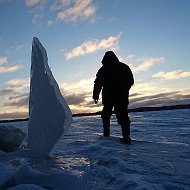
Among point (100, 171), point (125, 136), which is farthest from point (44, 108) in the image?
point (125, 136)

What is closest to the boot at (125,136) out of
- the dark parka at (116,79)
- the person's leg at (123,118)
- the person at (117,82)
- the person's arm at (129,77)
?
the person's leg at (123,118)

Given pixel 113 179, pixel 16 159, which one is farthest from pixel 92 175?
pixel 16 159

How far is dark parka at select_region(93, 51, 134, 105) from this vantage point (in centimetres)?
687

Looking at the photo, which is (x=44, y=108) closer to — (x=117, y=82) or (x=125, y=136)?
(x=125, y=136)

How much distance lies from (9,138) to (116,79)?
278 cm

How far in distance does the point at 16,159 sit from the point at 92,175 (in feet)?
3.76

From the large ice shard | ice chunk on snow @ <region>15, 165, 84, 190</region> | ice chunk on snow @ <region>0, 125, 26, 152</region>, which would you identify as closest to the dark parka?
ice chunk on snow @ <region>0, 125, 26, 152</region>

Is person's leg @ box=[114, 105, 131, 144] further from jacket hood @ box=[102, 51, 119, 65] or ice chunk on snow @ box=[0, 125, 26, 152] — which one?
ice chunk on snow @ box=[0, 125, 26, 152]

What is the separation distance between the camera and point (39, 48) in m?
4.25

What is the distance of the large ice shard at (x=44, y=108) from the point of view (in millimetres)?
3639

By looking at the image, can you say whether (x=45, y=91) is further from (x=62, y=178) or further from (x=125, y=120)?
(x=125, y=120)

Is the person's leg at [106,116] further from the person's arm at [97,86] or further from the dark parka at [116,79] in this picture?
the person's arm at [97,86]

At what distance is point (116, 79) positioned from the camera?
22.7 ft

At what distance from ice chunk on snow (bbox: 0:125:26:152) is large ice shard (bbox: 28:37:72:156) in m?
0.81
